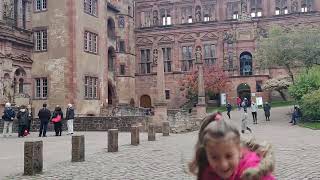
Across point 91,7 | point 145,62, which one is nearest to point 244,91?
point 145,62

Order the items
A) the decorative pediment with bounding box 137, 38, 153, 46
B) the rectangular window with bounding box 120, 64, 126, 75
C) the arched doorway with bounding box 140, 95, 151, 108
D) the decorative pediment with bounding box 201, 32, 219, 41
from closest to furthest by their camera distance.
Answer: the rectangular window with bounding box 120, 64, 126, 75 < the decorative pediment with bounding box 201, 32, 219, 41 < the arched doorway with bounding box 140, 95, 151, 108 < the decorative pediment with bounding box 137, 38, 153, 46

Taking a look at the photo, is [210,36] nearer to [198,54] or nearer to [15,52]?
[198,54]

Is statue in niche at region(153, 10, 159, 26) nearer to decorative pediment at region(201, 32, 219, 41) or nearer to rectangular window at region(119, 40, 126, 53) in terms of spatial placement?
decorative pediment at region(201, 32, 219, 41)

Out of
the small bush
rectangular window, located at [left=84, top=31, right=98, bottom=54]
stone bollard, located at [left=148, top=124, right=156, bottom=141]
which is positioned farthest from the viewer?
rectangular window, located at [left=84, top=31, right=98, bottom=54]

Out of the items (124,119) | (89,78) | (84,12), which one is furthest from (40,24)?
(124,119)

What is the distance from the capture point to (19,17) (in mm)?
35281

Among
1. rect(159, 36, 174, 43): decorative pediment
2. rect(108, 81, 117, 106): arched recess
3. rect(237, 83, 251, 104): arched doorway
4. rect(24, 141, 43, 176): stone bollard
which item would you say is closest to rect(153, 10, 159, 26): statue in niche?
rect(159, 36, 174, 43): decorative pediment

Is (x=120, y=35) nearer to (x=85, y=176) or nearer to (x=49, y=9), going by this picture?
(x=49, y=9)

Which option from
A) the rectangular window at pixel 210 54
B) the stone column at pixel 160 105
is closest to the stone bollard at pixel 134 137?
the stone column at pixel 160 105

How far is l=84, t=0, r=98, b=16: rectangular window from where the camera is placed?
3636cm

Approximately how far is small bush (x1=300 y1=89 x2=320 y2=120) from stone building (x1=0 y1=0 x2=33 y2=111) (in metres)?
21.8

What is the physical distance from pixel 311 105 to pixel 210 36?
2900 cm

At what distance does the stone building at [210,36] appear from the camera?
56.4 meters

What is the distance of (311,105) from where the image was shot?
3244 centimetres
